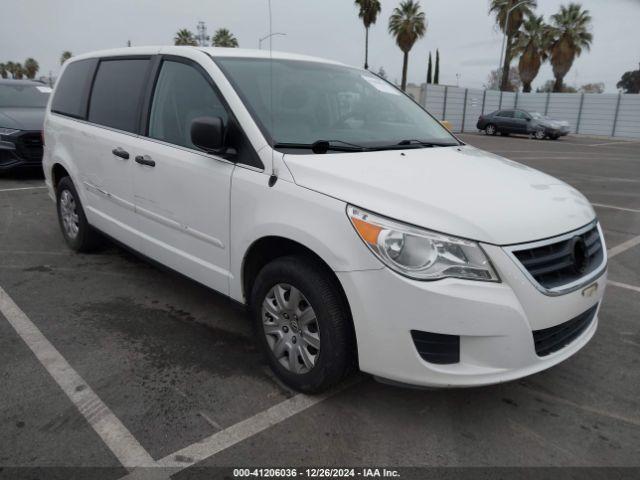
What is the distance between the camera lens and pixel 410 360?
2.34 meters

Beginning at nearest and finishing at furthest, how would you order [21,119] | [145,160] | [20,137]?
1. [145,160]
2. [20,137]
3. [21,119]

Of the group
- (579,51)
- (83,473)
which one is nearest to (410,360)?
(83,473)

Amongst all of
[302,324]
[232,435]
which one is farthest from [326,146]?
[232,435]

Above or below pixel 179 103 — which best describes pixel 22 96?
below

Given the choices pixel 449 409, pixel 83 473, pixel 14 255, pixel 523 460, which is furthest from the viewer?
pixel 14 255

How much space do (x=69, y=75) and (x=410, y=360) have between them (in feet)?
14.3

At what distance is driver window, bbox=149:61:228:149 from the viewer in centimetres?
324

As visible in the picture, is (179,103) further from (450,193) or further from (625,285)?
(625,285)

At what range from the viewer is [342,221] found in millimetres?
2389

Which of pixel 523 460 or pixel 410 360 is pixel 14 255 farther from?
pixel 523 460

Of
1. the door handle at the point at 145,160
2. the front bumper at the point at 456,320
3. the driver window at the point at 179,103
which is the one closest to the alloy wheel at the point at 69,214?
the door handle at the point at 145,160

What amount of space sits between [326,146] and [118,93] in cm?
206

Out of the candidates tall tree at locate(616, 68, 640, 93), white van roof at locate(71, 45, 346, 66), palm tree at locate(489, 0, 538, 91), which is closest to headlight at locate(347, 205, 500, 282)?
white van roof at locate(71, 45, 346, 66)

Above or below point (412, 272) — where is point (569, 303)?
below
